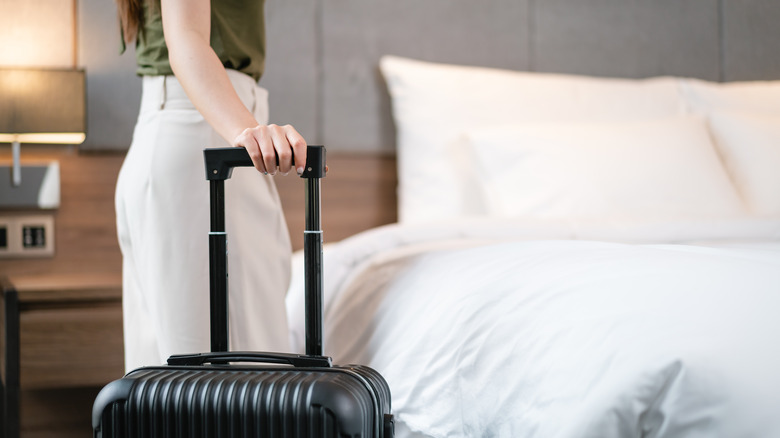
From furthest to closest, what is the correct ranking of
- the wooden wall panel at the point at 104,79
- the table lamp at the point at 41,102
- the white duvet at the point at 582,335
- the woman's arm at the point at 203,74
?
the wooden wall panel at the point at 104,79
the table lamp at the point at 41,102
the woman's arm at the point at 203,74
the white duvet at the point at 582,335

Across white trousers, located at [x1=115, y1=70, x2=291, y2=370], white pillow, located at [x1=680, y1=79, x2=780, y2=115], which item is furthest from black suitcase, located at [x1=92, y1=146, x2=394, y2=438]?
white pillow, located at [x1=680, y1=79, x2=780, y2=115]

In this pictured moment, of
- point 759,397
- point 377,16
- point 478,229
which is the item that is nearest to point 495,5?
point 377,16

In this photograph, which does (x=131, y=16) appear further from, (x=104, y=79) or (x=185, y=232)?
(x=104, y=79)

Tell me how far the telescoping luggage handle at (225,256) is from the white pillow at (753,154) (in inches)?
61.9

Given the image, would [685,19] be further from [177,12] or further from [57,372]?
[57,372]

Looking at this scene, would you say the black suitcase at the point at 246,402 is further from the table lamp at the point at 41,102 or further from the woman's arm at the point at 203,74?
the table lamp at the point at 41,102

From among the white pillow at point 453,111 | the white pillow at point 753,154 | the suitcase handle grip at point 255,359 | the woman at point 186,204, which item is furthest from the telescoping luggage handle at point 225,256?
the white pillow at point 753,154

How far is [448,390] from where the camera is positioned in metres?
1.10

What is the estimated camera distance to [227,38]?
134cm

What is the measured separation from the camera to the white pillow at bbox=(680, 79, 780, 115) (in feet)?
8.48

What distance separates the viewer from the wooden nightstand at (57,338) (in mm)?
1800

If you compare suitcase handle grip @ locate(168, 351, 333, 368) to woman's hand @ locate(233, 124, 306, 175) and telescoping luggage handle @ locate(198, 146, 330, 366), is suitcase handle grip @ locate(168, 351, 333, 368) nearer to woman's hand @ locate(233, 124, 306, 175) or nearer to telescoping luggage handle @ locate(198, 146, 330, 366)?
telescoping luggage handle @ locate(198, 146, 330, 366)

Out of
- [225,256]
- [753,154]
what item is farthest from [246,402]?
[753,154]

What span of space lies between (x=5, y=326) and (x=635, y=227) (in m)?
1.48
